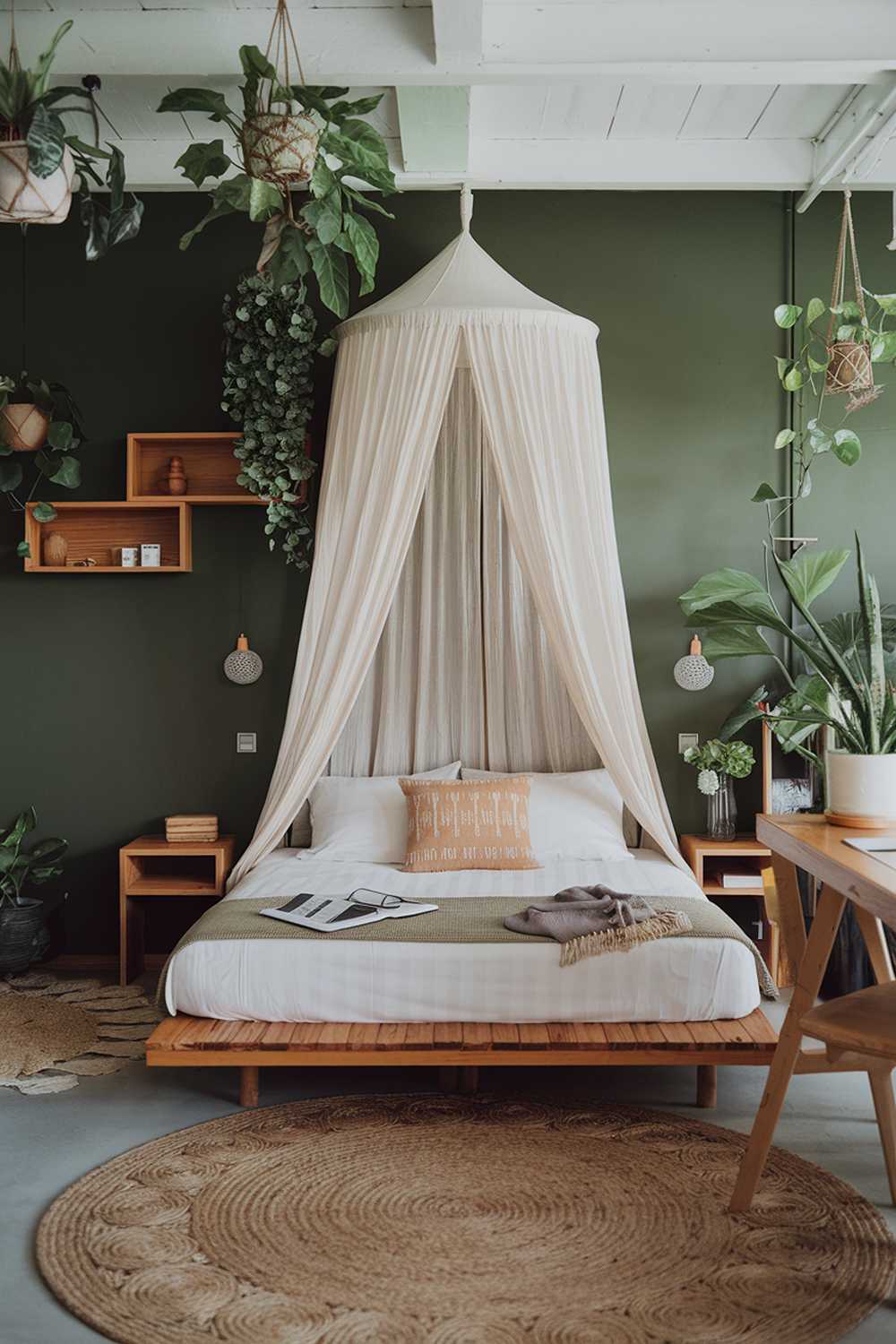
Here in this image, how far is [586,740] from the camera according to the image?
203 inches

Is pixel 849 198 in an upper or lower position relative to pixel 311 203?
upper

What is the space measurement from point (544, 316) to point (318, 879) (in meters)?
2.28

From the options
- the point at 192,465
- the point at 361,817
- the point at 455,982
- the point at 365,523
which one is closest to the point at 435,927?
the point at 455,982

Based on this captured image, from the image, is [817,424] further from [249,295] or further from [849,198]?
[249,295]

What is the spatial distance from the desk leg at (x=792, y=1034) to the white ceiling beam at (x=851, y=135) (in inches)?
115

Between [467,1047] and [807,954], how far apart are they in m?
1.12

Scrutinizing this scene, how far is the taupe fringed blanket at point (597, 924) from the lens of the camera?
12.0ft

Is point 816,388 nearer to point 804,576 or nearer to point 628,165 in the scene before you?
point 804,576

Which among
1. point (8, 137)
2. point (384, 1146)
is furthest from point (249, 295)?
point (384, 1146)

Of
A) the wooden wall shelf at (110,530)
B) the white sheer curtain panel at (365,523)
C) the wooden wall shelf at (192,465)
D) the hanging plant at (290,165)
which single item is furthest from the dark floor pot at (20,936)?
the hanging plant at (290,165)

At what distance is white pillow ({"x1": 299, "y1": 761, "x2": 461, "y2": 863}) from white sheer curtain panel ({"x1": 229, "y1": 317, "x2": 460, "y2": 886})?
24 cm

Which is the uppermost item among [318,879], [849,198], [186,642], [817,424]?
[849,198]

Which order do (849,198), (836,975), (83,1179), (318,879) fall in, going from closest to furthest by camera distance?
(83,1179), (318,879), (836,975), (849,198)

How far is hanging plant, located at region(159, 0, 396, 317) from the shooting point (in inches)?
127
